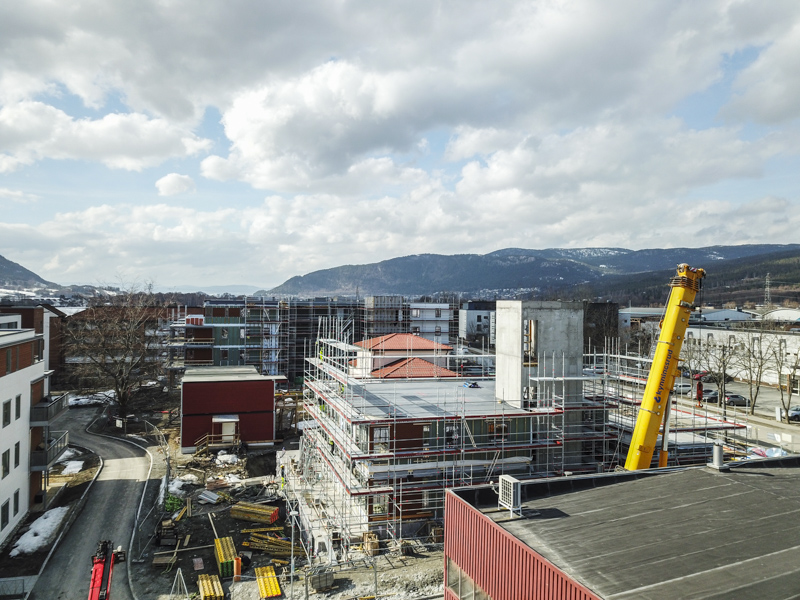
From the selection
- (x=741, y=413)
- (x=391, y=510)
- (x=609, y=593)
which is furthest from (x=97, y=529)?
(x=741, y=413)

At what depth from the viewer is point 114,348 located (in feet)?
148

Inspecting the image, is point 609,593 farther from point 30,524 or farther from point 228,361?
point 228,361

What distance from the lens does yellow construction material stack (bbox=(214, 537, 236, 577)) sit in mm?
18281

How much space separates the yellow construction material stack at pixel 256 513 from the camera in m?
22.7

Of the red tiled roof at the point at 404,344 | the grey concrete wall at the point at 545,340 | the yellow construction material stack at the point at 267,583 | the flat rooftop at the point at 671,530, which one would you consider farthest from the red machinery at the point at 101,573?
the red tiled roof at the point at 404,344

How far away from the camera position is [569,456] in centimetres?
2275

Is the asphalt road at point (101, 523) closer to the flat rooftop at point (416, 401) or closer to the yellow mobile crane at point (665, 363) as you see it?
the flat rooftop at point (416, 401)

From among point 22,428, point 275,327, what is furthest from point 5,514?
point 275,327

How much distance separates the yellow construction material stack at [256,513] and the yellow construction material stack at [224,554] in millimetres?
2502

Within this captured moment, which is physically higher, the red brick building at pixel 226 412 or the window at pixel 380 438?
the window at pixel 380 438

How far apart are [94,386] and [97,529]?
1289 inches

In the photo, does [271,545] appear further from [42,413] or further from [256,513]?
[42,413]

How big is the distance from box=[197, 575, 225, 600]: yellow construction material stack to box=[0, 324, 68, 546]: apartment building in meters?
9.47

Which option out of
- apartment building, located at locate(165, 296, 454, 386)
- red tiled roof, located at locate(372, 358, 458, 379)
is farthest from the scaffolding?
apartment building, located at locate(165, 296, 454, 386)
